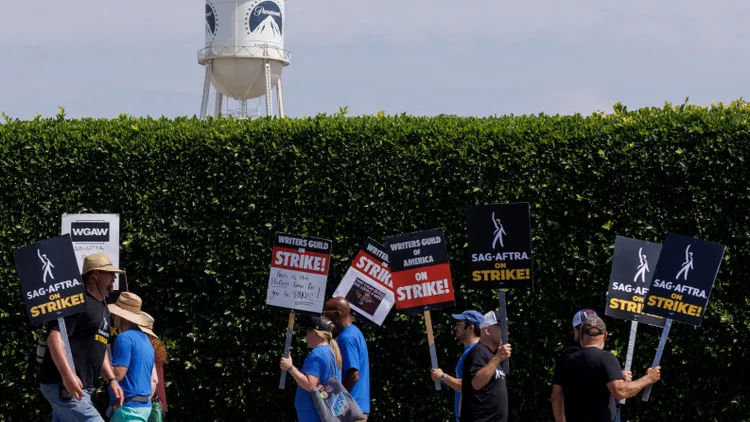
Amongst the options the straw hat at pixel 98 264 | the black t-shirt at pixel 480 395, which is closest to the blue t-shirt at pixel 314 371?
the black t-shirt at pixel 480 395

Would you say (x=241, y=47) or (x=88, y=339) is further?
(x=241, y=47)

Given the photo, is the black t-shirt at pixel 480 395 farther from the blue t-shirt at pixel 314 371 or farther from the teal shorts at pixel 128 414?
the teal shorts at pixel 128 414

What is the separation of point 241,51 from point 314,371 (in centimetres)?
2842

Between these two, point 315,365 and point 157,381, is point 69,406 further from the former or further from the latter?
point 315,365

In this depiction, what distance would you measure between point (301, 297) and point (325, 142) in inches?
78.2

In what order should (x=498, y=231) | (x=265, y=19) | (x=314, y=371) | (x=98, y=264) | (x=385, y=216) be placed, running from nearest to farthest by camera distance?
1. (x=314, y=371)
2. (x=98, y=264)
3. (x=498, y=231)
4. (x=385, y=216)
5. (x=265, y=19)

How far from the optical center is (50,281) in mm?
8469

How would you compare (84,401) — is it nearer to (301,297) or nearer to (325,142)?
(301,297)

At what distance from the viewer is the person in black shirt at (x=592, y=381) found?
7410 mm

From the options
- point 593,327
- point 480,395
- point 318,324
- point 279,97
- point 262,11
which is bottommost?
point 480,395

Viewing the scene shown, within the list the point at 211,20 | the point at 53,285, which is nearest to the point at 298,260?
the point at 53,285

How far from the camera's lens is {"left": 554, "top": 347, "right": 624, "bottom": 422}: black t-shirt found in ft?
24.4

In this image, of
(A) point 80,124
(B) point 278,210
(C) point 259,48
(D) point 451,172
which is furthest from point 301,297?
(C) point 259,48

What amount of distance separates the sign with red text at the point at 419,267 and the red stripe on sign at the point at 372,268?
714 mm
